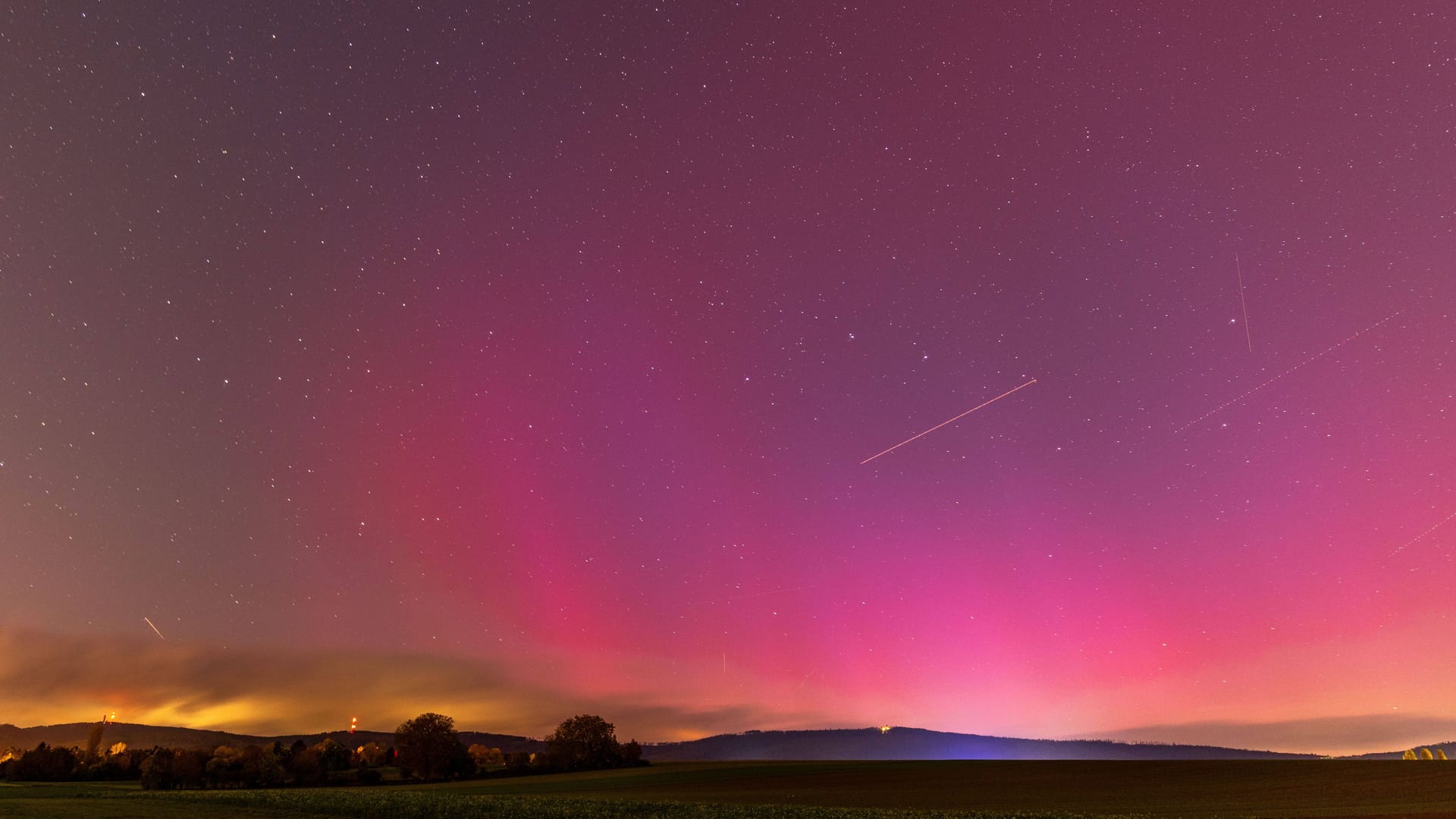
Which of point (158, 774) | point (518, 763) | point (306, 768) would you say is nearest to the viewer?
point (158, 774)

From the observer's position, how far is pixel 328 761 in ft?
380

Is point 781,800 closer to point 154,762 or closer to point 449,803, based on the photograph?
point 449,803

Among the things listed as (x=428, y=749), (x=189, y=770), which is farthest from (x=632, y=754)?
(x=189, y=770)

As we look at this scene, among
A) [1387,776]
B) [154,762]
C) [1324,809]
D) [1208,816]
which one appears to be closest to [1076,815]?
[1208,816]

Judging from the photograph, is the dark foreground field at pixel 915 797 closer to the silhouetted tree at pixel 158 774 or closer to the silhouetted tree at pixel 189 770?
the silhouetted tree at pixel 158 774

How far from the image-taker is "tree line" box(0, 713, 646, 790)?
105 m

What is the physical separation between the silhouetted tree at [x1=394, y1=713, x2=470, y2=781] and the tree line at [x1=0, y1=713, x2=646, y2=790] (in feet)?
0.33

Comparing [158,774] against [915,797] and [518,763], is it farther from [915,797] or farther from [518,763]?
[915,797]

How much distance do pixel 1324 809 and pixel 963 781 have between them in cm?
3363

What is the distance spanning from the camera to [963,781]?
72688 millimetres

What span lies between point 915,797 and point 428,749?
77.0m

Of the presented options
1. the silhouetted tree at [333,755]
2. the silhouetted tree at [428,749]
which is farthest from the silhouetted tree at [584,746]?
the silhouetted tree at [333,755]

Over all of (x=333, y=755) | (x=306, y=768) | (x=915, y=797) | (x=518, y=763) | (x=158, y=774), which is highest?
(x=333, y=755)

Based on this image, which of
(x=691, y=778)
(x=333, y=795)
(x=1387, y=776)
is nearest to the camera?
(x=1387, y=776)
